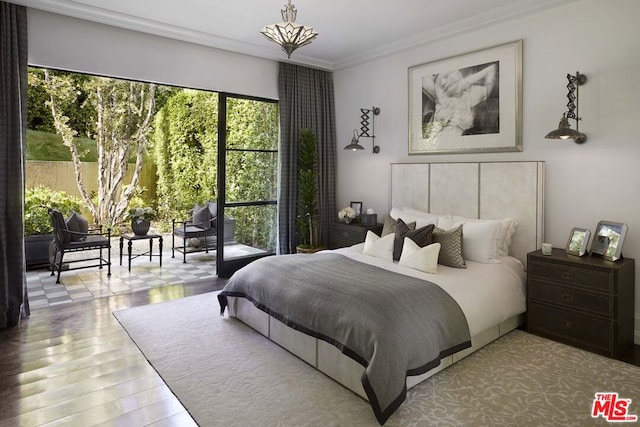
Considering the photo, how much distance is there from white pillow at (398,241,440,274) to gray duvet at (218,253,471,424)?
0.28 m

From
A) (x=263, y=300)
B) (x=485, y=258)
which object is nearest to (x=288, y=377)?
(x=263, y=300)

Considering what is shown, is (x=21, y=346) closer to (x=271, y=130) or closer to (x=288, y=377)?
(x=288, y=377)

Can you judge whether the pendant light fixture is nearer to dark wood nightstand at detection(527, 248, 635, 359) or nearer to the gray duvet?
the gray duvet

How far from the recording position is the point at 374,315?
2422mm

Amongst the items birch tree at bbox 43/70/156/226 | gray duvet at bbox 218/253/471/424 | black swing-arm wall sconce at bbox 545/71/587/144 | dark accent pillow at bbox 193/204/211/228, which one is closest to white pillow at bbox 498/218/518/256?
black swing-arm wall sconce at bbox 545/71/587/144

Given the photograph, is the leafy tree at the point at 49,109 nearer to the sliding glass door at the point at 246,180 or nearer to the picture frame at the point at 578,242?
the sliding glass door at the point at 246,180

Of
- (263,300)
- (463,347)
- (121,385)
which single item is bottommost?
(121,385)

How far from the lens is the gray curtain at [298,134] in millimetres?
5375

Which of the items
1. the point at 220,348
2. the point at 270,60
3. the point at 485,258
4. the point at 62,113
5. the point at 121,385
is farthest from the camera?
the point at 62,113

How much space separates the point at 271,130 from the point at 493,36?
2.85m

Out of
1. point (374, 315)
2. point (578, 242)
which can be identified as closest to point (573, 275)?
point (578, 242)

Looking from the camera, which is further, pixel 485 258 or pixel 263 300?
pixel 485 258

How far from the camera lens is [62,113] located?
7535mm

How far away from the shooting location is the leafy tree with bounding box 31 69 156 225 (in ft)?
24.5
